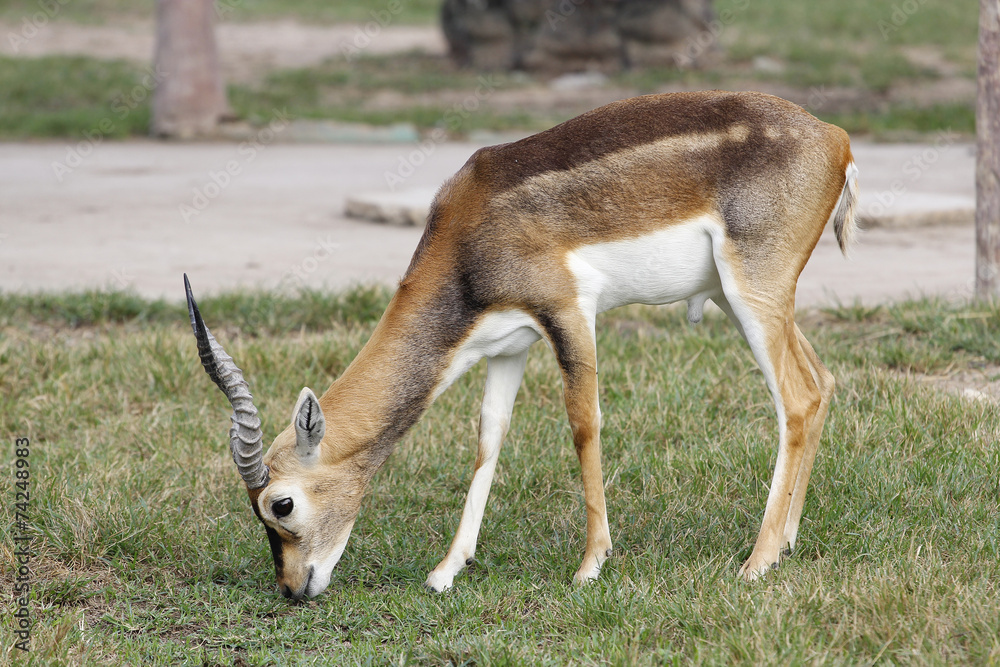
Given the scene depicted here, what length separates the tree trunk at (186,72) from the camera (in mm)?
13156

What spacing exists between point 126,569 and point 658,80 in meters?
14.3

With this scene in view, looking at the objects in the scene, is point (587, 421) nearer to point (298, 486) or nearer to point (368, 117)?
point (298, 486)

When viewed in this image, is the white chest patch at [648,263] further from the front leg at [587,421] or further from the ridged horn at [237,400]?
the ridged horn at [237,400]

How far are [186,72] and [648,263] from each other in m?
11.1

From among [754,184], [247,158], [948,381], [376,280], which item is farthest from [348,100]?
[754,184]

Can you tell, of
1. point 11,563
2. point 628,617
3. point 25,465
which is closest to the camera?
point 628,617

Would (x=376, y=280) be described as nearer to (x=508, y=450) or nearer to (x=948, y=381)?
(x=508, y=450)

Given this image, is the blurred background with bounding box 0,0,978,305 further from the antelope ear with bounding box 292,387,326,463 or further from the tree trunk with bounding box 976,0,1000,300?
the antelope ear with bounding box 292,387,326,463

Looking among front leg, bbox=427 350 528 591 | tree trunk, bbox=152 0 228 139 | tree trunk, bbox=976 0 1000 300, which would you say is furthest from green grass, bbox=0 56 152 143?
front leg, bbox=427 350 528 591

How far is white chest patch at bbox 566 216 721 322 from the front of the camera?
11.7ft

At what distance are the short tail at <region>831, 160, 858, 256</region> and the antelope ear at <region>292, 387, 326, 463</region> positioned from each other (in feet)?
6.03

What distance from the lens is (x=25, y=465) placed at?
443 centimetres

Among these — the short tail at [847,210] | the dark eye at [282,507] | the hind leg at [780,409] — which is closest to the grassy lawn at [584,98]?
the short tail at [847,210]

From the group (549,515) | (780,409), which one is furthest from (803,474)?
(549,515)
